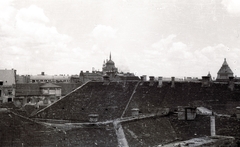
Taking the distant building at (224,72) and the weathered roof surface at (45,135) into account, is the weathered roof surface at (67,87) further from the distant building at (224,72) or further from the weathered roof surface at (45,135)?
the weathered roof surface at (45,135)

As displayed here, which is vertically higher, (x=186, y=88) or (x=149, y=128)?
(x=186, y=88)

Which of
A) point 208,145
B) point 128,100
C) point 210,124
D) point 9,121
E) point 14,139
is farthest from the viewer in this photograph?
point 128,100

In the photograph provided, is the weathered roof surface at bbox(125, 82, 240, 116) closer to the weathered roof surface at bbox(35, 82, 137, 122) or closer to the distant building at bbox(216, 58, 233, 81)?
the weathered roof surface at bbox(35, 82, 137, 122)

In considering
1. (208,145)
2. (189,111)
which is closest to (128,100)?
(189,111)

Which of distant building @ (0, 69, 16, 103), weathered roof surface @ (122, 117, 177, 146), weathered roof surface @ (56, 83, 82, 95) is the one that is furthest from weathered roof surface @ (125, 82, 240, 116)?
weathered roof surface @ (56, 83, 82, 95)

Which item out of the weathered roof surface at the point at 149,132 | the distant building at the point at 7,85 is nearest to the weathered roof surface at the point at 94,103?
the weathered roof surface at the point at 149,132

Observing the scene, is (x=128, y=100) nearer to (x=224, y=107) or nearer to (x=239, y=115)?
(x=224, y=107)
